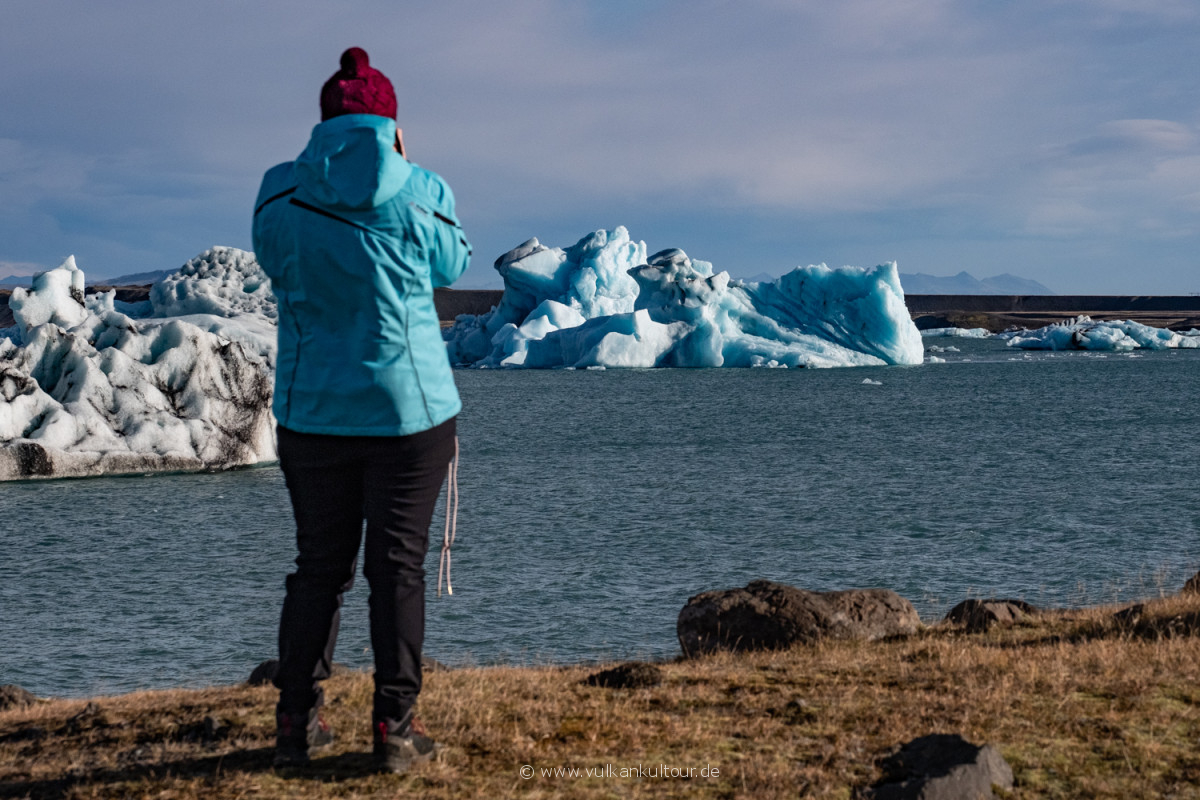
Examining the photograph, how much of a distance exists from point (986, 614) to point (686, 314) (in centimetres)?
5904

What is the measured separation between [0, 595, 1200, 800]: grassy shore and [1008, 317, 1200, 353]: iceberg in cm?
9954

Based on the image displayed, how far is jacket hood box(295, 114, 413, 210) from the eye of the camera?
352 cm

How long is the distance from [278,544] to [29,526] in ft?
16.2

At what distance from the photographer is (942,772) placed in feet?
12.0

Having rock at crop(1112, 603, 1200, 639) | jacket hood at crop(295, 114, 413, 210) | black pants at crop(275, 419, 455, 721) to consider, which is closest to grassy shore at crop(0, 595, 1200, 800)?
black pants at crop(275, 419, 455, 721)

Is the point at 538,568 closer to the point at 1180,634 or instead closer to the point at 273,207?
the point at 1180,634

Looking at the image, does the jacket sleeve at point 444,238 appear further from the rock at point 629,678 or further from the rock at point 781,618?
the rock at point 781,618

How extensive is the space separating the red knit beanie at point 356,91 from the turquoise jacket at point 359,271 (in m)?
0.07

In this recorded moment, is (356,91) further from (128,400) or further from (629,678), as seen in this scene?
(128,400)

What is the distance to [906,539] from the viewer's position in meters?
19.1

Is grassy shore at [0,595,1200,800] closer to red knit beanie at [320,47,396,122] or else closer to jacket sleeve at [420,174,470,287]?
jacket sleeve at [420,174,470,287]

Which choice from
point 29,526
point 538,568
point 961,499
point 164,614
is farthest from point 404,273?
point 961,499

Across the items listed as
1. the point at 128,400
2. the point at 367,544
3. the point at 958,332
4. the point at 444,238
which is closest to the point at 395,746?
the point at 367,544

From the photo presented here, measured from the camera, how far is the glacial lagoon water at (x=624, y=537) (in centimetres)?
1280
